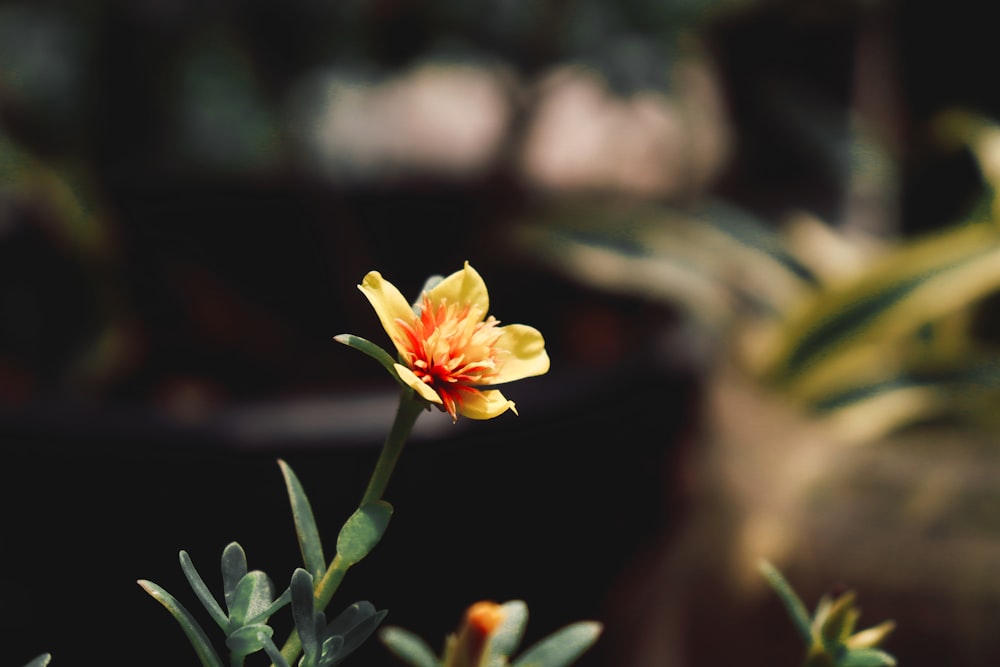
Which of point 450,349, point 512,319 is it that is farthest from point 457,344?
point 512,319

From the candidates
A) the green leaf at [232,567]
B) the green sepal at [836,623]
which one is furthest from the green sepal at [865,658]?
the green leaf at [232,567]

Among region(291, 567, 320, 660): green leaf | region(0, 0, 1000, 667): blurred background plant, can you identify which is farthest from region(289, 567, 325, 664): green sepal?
region(0, 0, 1000, 667): blurred background plant

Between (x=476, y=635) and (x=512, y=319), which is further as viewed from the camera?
(x=512, y=319)

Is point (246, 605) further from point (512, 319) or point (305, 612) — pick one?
point (512, 319)

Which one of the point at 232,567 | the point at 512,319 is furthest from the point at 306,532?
the point at 512,319

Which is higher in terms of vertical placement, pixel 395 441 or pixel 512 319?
pixel 512 319

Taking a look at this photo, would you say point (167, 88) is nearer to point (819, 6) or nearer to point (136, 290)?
point (136, 290)

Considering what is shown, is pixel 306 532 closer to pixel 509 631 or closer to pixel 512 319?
pixel 509 631
